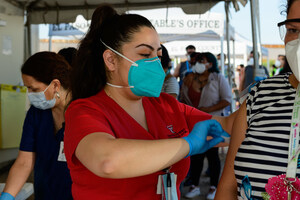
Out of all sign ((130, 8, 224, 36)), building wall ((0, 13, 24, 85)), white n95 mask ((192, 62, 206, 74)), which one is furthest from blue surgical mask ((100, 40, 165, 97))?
sign ((130, 8, 224, 36))

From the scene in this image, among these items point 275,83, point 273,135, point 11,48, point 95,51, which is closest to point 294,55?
point 275,83

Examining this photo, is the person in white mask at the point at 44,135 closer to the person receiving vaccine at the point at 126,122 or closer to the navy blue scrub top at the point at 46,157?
the navy blue scrub top at the point at 46,157

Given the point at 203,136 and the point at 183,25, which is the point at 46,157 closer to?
the point at 203,136

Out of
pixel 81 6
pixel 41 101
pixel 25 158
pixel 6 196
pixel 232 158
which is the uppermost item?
pixel 81 6

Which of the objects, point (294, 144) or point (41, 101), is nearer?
point (294, 144)

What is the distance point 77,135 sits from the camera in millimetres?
1241

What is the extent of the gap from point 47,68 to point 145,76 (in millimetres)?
988

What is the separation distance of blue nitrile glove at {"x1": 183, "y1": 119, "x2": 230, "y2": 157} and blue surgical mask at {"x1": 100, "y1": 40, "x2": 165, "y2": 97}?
38 cm

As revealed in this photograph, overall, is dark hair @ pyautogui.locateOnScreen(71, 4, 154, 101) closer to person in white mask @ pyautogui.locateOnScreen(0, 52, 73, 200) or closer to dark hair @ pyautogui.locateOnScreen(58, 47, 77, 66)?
person in white mask @ pyautogui.locateOnScreen(0, 52, 73, 200)

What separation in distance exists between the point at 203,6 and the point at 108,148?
4757 mm

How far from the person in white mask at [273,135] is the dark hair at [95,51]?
612mm

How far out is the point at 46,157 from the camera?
86.0 inches

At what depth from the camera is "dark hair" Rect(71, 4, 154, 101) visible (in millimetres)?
1629

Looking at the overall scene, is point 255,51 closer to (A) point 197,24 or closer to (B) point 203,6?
(B) point 203,6
